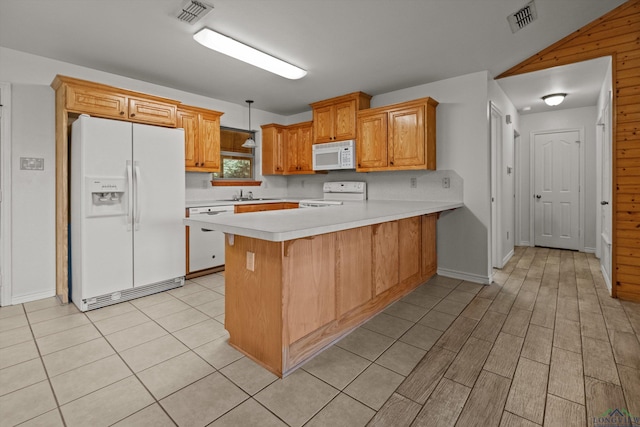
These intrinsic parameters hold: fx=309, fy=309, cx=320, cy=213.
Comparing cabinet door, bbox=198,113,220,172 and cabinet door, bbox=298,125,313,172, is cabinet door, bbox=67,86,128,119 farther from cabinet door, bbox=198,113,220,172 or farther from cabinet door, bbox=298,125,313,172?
cabinet door, bbox=298,125,313,172

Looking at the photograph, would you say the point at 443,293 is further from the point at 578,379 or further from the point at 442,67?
the point at 442,67

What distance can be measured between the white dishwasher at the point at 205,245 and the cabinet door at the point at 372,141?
1.93 m

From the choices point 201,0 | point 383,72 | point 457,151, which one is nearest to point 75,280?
point 201,0

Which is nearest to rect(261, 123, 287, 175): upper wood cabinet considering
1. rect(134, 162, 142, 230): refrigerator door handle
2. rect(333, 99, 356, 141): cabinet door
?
rect(333, 99, 356, 141): cabinet door

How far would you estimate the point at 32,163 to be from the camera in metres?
3.05

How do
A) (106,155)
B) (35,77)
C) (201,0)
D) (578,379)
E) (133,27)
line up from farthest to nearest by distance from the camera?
(35,77), (106,155), (133,27), (201,0), (578,379)

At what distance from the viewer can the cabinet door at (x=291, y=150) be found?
5277 millimetres

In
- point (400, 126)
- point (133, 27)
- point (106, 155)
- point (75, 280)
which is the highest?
point (133, 27)

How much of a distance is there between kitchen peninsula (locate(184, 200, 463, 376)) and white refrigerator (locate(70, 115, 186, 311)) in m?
1.47

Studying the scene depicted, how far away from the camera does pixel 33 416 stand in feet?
4.94

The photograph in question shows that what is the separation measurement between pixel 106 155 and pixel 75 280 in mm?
1227

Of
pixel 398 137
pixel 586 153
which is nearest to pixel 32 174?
pixel 398 137

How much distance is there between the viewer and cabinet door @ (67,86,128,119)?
2914 millimetres

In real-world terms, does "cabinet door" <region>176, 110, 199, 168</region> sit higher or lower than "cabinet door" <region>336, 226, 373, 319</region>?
higher
